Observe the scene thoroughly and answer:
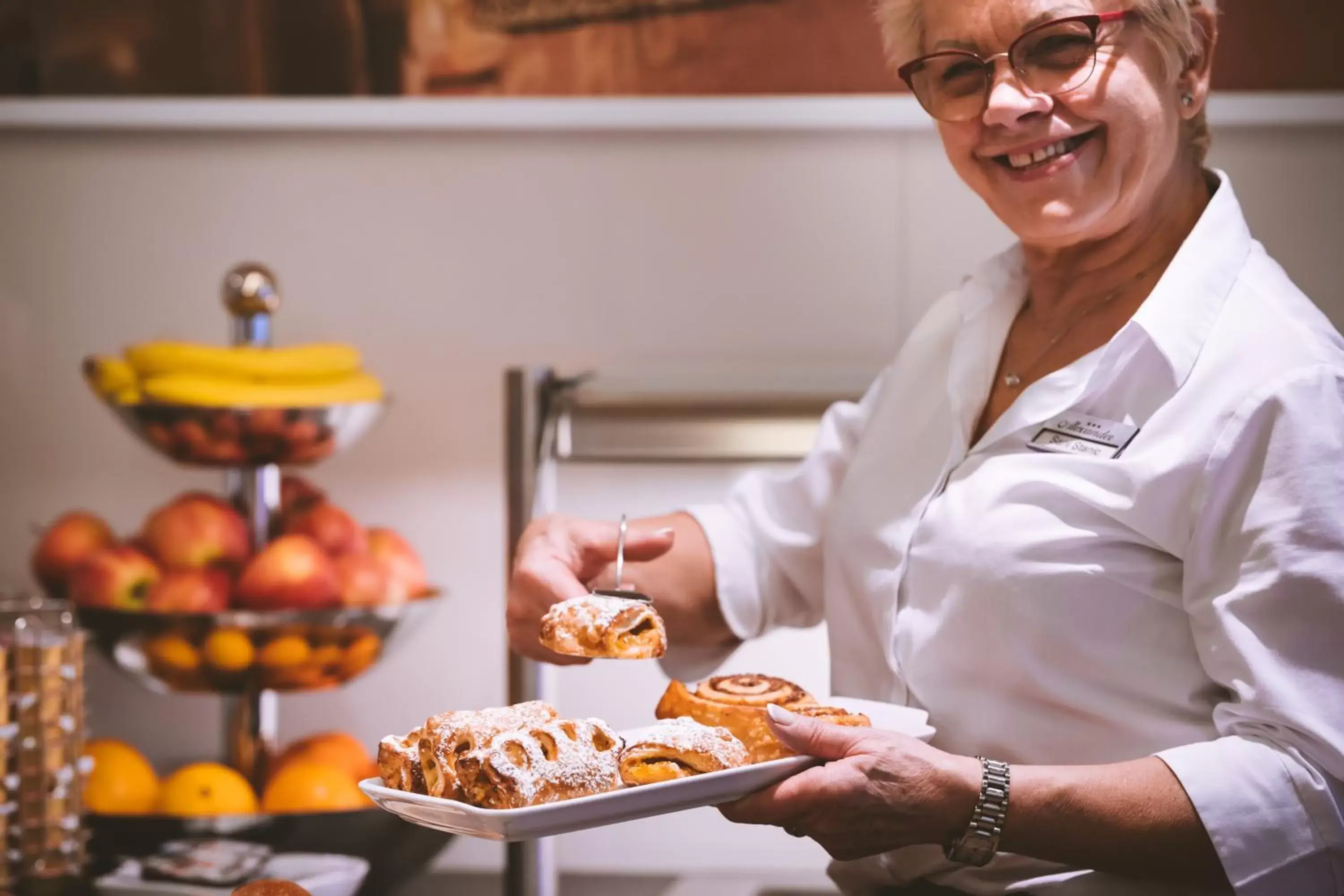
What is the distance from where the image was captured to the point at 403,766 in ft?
3.47

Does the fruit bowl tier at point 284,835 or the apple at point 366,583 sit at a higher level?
the apple at point 366,583

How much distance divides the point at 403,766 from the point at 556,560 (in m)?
0.39

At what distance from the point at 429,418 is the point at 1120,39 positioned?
1.22 m

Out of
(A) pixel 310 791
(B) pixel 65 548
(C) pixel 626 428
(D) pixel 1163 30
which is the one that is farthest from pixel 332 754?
(D) pixel 1163 30

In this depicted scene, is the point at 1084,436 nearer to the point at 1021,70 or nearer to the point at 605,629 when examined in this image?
the point at 1021,70

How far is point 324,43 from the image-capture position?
2074mm

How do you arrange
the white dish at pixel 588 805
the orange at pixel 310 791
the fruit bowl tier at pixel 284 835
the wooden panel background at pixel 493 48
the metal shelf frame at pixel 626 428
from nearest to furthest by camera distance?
the white dish at pixel 588 805 < the fruit bowl tier at pixel 284 835 < the orange at pixel 310 791 < the metal shelf frame at pixel 626 428 < the wooden panel background at pixel 493 48

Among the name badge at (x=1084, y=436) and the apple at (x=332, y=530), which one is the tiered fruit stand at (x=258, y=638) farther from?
the name badge at (x=1084, y=436)

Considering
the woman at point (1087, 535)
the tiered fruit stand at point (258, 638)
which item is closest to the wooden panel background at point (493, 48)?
the tiered fruit stand at point (258, 638)

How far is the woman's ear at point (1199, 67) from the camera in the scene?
4.12 ft

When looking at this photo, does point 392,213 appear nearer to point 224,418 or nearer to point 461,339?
point 461,339

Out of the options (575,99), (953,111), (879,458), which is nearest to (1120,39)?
(953,111)

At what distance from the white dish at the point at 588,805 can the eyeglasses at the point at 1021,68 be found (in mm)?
619

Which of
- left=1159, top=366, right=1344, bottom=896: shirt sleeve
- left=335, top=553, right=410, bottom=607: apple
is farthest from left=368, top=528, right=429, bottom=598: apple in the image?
left=1159, top=366, right=1344, bottom=896: shirt sleeve
